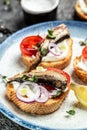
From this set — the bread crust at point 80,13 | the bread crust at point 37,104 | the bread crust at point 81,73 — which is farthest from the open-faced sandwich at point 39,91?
the bread crust at point 80,13

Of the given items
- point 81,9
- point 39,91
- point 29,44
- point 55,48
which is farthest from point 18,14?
point 39,91

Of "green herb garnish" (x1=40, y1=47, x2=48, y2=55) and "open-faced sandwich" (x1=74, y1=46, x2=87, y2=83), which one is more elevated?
"green herb garnish" (x1=40, y1=47, x2=48, y2=55)

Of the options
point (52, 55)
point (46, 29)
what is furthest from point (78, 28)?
point (52, 55)

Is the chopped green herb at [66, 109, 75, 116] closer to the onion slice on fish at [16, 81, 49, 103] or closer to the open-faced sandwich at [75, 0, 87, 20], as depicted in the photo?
the onion slice on fish at [16, 81, 49, 103]

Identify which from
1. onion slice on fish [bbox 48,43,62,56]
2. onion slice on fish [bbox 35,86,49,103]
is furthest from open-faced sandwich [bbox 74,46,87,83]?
onion slice on fish [bbox 35,86,49,103]

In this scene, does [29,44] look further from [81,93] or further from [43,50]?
[81,93]

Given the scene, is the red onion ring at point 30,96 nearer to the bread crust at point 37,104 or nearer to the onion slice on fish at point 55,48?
the bread crust at point 37,104

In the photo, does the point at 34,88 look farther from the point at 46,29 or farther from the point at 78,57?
the point at 46,29
